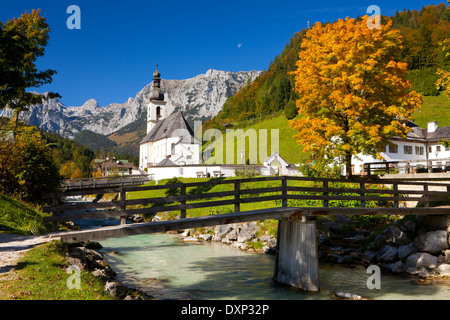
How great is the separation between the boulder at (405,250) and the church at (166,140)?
5816 cm

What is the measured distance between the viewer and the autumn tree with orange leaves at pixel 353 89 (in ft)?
73.9

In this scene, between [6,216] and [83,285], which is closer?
[83,285]

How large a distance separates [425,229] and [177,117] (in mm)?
84039

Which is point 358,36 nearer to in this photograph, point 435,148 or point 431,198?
point 431,198

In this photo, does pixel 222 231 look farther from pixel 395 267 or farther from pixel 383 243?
pixel 395 267

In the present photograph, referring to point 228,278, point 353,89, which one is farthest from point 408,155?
point 228,278

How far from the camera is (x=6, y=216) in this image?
55.3 feet

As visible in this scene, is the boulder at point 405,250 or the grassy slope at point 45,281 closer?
the grassy slope at point 45,281

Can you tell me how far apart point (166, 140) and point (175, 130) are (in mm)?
3883

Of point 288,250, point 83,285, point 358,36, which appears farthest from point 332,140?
point 83,285

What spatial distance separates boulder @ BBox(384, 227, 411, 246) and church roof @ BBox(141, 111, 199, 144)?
72.6m

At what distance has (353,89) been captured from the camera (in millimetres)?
23453
